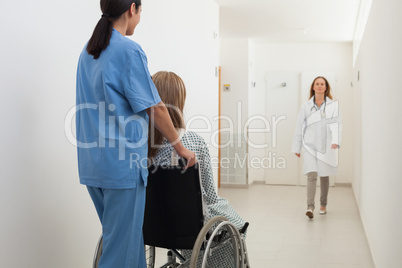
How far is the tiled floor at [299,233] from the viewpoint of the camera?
3.48 meters

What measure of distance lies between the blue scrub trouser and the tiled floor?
5.69ft

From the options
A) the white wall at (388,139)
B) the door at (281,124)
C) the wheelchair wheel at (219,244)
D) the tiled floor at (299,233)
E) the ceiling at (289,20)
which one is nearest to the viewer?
the wheelchair wheel at (219,244)

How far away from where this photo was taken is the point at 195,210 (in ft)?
6.61

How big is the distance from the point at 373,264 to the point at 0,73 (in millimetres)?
2669

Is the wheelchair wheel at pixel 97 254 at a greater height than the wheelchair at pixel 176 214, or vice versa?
the wheelchair at pixel 176 214

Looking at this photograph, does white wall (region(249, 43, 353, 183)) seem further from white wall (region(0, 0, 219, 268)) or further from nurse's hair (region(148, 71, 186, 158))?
nurse's hair (region(148, 71, 186, 158))

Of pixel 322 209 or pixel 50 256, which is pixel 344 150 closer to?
pixel 322 209

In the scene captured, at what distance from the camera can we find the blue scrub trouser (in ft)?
5.85

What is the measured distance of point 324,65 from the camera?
7.88m

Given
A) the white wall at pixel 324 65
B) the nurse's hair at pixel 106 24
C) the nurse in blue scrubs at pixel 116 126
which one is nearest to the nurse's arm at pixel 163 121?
the nurse in blue scrubs at pixel 116 126

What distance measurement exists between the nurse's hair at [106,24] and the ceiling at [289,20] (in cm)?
373

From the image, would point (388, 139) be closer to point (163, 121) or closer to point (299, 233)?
point (163, 121)

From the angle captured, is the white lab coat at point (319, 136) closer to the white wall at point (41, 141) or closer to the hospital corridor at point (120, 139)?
the hospital corridor at point (120, 139)

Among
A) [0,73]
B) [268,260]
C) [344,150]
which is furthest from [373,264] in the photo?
[344,150]
